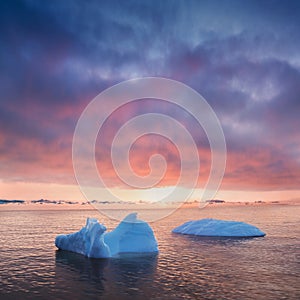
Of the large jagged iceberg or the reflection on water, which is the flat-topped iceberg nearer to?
the large jagged iceberg

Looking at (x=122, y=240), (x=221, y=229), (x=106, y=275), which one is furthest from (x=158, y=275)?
(x=221, y=229)

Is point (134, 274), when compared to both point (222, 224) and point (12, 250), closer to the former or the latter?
point (12, 250)

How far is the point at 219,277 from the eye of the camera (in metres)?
25.0

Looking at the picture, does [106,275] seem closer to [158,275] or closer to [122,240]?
[158,275]

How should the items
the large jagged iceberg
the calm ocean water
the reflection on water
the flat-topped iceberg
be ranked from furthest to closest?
the flat-topped iceberg
the large jagged iceberg
the reflection on water
the calm ocean water

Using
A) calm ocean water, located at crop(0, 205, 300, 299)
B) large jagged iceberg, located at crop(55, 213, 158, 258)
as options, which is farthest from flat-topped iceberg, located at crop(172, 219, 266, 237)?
large jagged iceberg, located at crop(55, 213, 158, 258)

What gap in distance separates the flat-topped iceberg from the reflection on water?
77.9 feet

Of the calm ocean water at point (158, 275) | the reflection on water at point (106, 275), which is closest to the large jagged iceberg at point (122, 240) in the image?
the calm ocean water at point (158, 275)

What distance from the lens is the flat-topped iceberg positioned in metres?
54.9

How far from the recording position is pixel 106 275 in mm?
25578

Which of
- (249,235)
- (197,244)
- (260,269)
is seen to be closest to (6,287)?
(260,269)

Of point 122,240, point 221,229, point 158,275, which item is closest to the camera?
point 158,275

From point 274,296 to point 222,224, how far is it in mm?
39086

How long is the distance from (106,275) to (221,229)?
115ft
